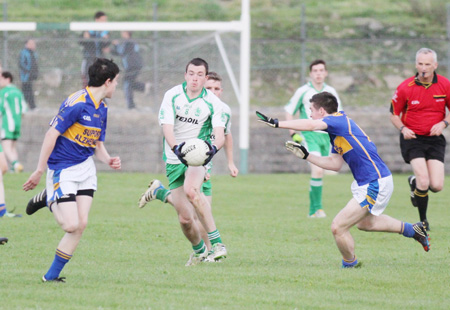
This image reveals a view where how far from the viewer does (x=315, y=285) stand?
7.03 m

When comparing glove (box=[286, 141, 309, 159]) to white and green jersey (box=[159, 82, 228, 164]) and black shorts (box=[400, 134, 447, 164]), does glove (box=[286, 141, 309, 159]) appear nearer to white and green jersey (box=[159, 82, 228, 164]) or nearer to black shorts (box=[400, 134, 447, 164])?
white and green jersey (box=[159, 82, 228, 164])

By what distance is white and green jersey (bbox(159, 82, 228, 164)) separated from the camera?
8062mm

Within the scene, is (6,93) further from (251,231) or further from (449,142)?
(449,142)

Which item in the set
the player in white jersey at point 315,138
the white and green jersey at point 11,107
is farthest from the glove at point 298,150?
the white and green jersey at point 11,107

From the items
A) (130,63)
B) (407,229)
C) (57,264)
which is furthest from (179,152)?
(130,63)

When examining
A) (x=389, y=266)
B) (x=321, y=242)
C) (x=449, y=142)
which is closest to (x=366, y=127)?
(x=449, y=142)

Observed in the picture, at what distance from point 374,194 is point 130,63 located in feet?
36.7

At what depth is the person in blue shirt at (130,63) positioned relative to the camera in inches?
706

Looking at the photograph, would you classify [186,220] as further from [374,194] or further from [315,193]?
[315,193]

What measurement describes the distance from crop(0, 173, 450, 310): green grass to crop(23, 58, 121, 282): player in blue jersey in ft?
1.41

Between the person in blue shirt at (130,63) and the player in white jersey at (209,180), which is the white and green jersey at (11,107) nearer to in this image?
the person in blue shirt at (130,63)

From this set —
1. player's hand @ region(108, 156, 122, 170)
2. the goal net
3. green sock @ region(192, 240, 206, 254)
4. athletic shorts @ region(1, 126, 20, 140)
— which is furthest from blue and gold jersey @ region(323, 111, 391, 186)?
athletic shorts @ region(1, 126, 20, 140)

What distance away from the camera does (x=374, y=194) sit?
25.2 feet

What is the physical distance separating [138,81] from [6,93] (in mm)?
2849
